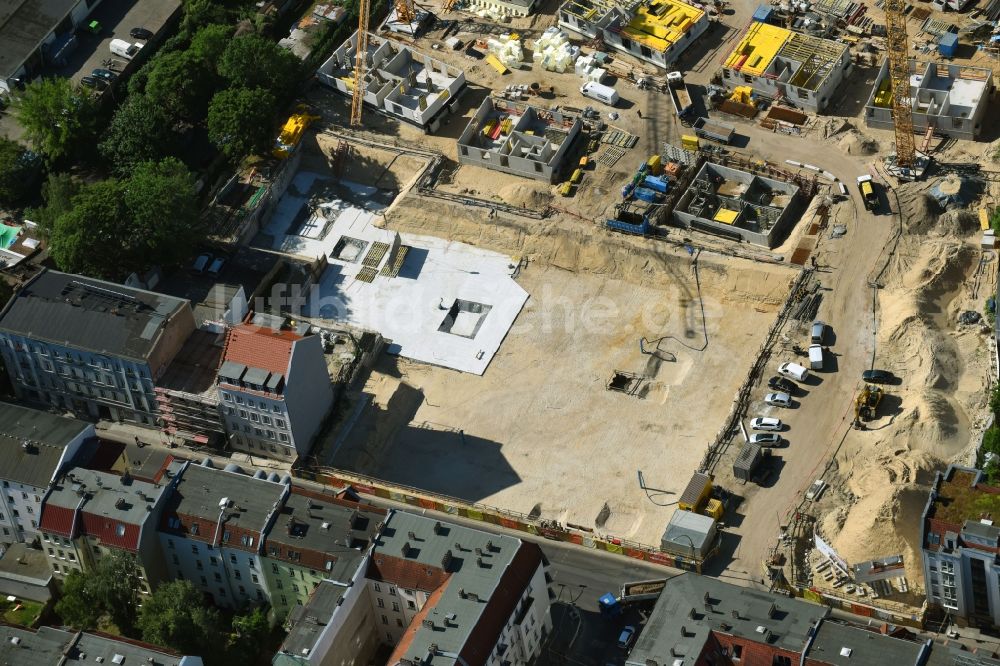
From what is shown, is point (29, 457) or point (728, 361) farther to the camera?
point (728, 361)

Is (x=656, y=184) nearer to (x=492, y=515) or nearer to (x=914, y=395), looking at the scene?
(x=914, y=395)

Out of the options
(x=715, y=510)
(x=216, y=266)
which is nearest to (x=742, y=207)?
(x=715, y=510)

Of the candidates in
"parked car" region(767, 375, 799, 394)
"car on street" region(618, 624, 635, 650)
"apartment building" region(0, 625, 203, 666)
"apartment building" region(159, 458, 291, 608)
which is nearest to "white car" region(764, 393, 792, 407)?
"parked car" region(767, 375, 799, 394)

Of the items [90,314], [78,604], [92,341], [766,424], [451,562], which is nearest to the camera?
[451,562]

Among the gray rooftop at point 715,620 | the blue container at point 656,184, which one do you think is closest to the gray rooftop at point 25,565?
the gray rooftop at point 715,620

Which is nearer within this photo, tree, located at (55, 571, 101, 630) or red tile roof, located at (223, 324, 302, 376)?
tree, located at (55, 571, 101, 630)

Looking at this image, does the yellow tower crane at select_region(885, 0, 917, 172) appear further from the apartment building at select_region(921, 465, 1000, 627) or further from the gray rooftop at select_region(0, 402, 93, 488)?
the gray rooftop at select_region(0, 402, 93, 488)

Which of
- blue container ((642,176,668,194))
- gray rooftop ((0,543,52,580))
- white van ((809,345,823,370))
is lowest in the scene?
gray rooftop ((0,543,52,580))
